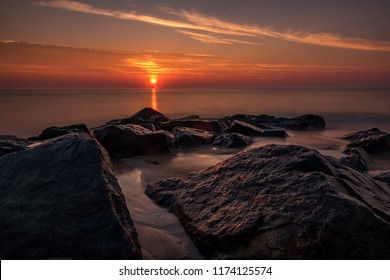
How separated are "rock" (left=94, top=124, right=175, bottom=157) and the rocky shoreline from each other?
146 inches

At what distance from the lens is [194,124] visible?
42.8 feet

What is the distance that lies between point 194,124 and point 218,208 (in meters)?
9.67

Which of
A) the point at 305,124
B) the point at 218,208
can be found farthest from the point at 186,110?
the point at 218,208

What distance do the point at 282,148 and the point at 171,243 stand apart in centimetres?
184

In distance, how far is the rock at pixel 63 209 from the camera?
271 cm

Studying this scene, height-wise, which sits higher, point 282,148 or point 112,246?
point 282,148

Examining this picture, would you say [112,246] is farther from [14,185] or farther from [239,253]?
[14,185]

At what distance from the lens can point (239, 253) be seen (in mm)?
2908

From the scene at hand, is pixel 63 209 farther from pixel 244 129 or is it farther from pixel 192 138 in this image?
pixel 244 129

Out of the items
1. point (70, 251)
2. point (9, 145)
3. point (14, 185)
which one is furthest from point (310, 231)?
point (9, 145)

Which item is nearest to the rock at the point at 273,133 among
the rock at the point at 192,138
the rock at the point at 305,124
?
the rock at the point at 192,138

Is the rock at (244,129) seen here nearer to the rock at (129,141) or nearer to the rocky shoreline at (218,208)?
the rock at (129,141)

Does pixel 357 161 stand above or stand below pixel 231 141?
above

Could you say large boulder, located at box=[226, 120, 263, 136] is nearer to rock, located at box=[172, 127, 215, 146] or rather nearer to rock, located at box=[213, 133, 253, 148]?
rock, located at box=[213, 133, 253, 148]
